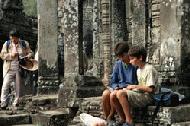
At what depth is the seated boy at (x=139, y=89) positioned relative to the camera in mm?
6383

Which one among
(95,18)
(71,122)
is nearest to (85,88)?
(71,122)

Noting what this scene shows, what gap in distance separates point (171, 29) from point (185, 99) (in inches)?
44.1

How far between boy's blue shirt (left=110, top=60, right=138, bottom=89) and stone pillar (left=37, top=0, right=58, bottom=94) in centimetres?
432

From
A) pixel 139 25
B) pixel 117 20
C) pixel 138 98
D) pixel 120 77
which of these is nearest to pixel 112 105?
pixel 138 98

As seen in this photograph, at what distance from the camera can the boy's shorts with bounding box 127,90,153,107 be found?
6.49 m

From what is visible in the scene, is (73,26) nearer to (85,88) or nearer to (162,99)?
(85,88)

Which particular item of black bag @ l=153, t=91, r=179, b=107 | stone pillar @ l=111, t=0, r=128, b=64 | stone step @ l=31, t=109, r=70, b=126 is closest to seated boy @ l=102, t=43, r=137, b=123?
black bag @ l=153, t=91, r=179, b=107

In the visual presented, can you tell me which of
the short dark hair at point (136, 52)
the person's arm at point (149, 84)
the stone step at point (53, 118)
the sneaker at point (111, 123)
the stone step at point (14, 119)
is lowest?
the stone step at point (14, 119)

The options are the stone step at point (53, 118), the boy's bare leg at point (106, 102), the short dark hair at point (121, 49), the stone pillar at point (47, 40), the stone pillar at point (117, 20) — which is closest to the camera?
the boy's bare leg at point (106, 102)

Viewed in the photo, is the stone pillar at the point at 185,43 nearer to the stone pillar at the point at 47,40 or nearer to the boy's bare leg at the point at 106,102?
the boy's bare leg at the point at 106,102

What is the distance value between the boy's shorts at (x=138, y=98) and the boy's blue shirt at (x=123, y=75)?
342 mm

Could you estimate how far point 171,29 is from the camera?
751cm

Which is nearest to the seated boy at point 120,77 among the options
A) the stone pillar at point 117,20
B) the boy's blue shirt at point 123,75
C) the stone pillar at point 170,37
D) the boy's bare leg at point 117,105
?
the boy's blue shirt at point 123,75

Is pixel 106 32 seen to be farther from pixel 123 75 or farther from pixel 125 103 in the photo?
pixel 125 103
